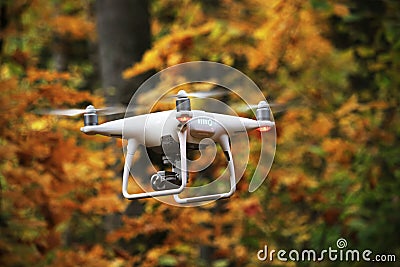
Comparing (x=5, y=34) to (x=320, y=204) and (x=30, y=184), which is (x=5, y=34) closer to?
(x=30, y=184)

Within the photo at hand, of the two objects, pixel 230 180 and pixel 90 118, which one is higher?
pixel 90 118

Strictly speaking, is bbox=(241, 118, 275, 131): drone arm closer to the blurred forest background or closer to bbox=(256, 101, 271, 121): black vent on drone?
bbox=(256, 101, 271, 121): black vent on drone

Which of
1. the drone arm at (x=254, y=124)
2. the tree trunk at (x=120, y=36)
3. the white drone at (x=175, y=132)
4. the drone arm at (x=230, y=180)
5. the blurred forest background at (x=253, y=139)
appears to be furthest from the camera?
the tree trunk at (x=120, y=36)

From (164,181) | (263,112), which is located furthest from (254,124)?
(164,181)

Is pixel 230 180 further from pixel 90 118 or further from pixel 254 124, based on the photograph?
pixel 90 118

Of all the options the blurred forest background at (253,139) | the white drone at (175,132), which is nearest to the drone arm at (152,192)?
the white drone at (175,132)

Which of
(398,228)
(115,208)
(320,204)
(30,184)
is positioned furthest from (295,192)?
(30,184)

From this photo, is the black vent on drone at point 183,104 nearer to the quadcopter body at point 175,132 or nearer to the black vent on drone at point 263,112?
the quadcopter body at point 175,132
